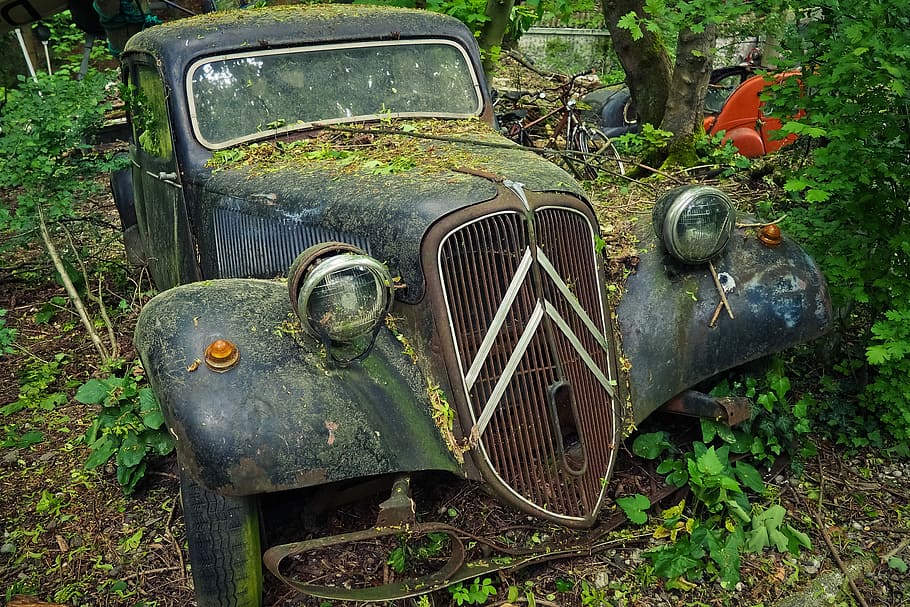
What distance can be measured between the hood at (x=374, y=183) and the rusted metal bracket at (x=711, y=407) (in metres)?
0.93

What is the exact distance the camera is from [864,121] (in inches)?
126

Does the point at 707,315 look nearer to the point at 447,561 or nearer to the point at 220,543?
the point at 447,561

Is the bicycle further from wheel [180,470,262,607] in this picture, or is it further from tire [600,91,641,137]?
wheel [180,470,262,607]

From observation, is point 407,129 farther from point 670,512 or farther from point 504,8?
point 504,8

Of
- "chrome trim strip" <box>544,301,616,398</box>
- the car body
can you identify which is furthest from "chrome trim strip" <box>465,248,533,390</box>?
the car body

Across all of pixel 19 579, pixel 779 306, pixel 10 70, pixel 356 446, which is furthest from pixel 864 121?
pixel 10 70

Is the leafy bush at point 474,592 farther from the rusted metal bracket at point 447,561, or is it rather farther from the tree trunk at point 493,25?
the tree trunk at point 493,25

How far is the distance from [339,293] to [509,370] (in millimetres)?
616

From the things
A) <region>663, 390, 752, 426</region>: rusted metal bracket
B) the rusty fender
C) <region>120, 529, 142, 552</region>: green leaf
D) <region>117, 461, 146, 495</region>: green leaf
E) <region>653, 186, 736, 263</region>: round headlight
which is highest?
<region>653, 186, 736, 263</region>: round headlight

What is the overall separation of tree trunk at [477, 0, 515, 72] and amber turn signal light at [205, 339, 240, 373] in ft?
14.0

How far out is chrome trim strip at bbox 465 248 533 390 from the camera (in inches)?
97.9

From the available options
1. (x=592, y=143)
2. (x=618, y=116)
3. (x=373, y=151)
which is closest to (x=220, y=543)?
(x=373, y=151)

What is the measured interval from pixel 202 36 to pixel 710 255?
8.15 ft

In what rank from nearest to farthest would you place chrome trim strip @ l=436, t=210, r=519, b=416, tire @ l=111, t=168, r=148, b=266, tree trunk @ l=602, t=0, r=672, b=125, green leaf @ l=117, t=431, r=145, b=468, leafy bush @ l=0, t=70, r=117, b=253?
chrome trim strip @ l=436, t=210, r=519, b=416
green leaf @ l=117, t=431, r=145, b=468
leafy bush @ l=0, t=70, r=117, b=253
tire @ l=111, t=168, r=148, b=266
tree trunk @ l=602, t=0, r=672, b=125
